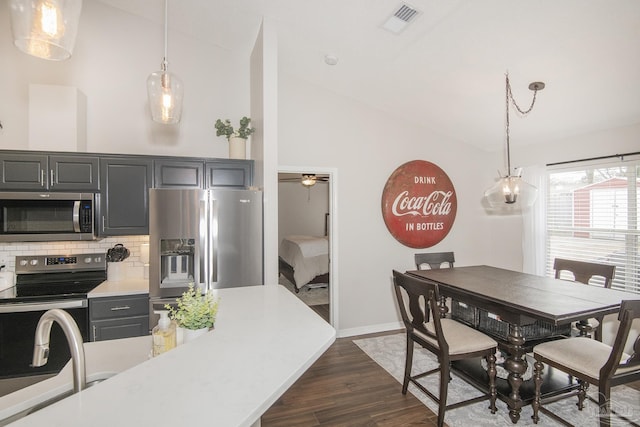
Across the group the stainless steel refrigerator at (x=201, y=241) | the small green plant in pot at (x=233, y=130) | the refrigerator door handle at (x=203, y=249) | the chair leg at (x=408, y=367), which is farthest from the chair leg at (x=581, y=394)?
the small green plant in pot at (x=233, y=130)

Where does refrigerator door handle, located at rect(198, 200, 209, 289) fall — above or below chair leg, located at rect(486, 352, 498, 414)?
above

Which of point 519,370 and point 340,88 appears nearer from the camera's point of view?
point 519,370

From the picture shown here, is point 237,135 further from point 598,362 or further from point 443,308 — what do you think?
point 598,362

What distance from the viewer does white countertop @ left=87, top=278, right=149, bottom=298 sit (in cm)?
285

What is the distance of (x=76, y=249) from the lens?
335 centimetres

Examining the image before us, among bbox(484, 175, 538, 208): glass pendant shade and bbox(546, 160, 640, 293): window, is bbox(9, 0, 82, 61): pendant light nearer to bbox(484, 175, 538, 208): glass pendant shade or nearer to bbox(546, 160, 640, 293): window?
bbox(484, 175, 538, 208): glass pendant shade

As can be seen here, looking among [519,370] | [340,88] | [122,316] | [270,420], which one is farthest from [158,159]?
[519,370]

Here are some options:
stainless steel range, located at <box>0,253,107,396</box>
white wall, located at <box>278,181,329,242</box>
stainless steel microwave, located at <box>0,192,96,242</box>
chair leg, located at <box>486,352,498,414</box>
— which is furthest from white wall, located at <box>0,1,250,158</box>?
white wall, located at <box>278,181,329,242</box>

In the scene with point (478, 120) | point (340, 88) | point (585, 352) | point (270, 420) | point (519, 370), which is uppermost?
point (340, 88)

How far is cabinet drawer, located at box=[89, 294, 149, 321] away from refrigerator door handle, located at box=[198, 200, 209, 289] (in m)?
0.57

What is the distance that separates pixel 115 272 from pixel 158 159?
1248mm

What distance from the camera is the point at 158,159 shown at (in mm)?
3258

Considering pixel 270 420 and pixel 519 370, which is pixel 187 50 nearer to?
pixel 270 420

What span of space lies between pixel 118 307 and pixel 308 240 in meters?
3.66
